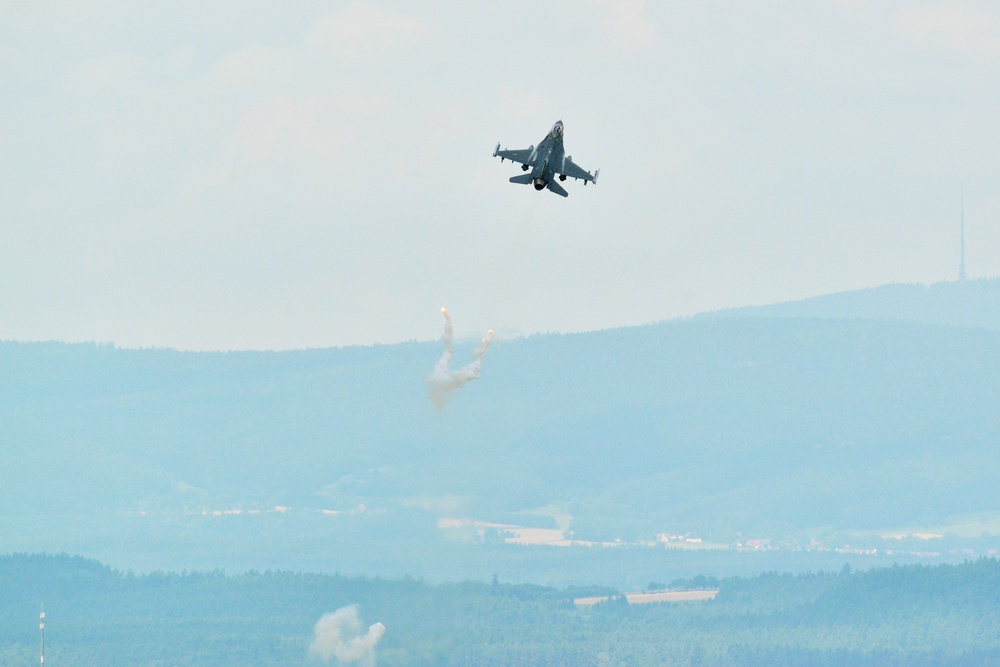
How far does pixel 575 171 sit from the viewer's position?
170m

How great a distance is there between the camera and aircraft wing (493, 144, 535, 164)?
17050 centimetres

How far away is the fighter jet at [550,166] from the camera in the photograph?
551 ft

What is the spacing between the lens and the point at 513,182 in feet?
554

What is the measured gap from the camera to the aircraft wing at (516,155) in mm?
170500

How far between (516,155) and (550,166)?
5327 mm

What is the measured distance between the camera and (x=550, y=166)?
16862 centimetres

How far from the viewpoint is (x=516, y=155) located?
173 meters

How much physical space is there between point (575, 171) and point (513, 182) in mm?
4844

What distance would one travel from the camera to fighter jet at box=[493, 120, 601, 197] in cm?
16800
